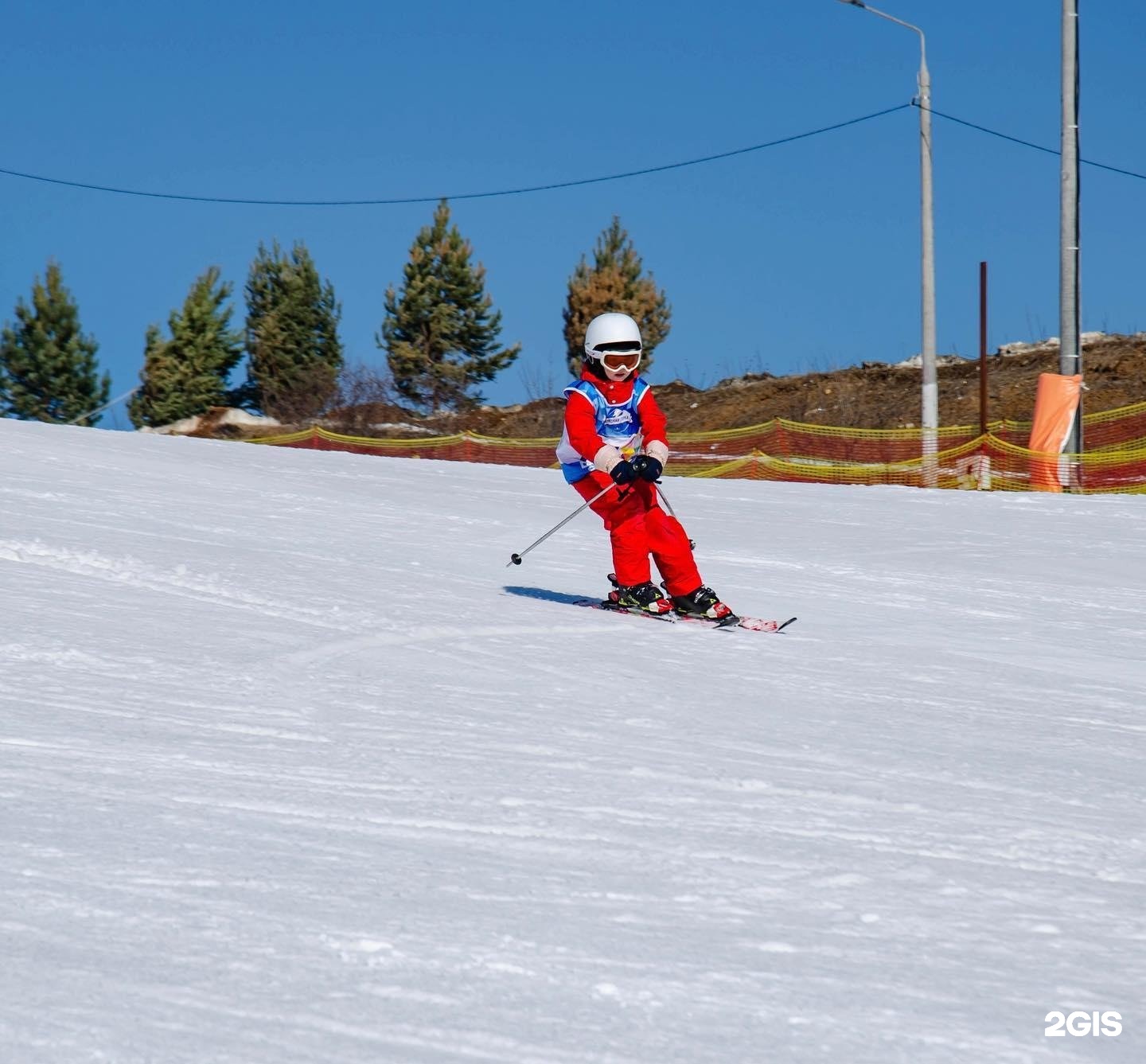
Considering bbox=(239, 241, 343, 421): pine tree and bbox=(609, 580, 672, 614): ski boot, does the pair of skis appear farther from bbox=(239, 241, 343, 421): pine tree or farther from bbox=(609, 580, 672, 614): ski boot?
bbox=(239, 241, 343, 421): pine tree

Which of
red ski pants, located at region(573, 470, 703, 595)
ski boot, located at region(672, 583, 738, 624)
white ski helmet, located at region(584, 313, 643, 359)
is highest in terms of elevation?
white ski helmet, located at region(584, 313, 643, 359)

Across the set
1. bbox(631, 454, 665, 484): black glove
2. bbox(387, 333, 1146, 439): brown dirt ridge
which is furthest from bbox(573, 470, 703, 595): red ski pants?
bbox(387, 333, 1146, 439): brown dirt ridge

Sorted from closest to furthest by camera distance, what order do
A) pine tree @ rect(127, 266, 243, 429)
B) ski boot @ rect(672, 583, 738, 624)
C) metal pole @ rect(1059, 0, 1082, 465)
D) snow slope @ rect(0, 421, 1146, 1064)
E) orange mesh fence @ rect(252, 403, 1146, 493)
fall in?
snow slope @ rect(0, 421, 1146, 1064), ski boot @ rect(672, 583, 738, 624), metal pole @ rect(1059, 0, 1082, 465), orange mesh fence @ rect(252, 403, 1146, 493), pine tree @ rect(127, 266, 243, 429)

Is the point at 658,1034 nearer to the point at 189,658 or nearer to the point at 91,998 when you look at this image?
the point at 91,998

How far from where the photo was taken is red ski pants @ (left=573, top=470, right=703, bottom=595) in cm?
765

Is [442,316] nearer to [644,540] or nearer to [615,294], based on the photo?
[615,294]

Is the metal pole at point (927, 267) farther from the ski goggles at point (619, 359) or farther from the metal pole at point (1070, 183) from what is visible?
the ski goggles at point (619, 359)

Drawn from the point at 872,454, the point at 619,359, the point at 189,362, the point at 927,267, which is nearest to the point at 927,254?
the point at 927,267

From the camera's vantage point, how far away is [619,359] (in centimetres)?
773

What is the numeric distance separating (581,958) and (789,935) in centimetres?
41

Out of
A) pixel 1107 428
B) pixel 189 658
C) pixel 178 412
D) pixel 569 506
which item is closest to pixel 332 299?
pixel 178 412

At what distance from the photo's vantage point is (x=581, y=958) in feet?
8.79

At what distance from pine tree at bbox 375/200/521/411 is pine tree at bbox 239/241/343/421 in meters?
3.18

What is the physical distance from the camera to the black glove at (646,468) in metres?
7.38
